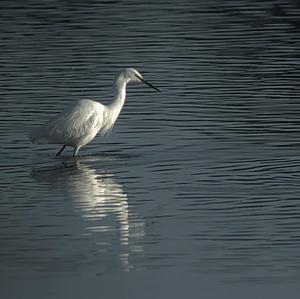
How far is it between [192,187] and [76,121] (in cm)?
278

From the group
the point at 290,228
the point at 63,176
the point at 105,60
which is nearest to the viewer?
the point at 290,228

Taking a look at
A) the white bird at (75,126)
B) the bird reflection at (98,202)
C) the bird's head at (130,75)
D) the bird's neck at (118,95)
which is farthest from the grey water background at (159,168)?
the bird's head at (130,75)

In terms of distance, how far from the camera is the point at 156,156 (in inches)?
728

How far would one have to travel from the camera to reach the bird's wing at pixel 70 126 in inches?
736

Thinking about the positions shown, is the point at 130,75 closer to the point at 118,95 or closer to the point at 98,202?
the point at 118,95

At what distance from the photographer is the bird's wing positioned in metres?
18.7

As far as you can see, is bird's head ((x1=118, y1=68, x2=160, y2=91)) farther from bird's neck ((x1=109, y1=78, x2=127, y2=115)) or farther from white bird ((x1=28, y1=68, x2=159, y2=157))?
white bird ((x1=28, y1=68, x2=159, y2=157))

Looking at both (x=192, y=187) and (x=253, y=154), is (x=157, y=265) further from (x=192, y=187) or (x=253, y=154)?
(x=253, y=154)

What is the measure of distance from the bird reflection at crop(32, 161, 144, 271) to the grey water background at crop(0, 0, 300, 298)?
23 mm

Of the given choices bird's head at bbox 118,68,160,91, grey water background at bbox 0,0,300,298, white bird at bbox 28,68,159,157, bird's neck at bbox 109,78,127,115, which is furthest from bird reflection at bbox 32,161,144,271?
bird's head at bbox 118,68,160,91

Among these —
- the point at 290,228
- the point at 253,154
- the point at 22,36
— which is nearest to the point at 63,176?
the point at 253,154

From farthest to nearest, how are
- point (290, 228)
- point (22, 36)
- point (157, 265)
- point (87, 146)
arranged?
1. point (22, 36)
2. point (87, 146)
3. point (290, 228)
4. point (157, 265)

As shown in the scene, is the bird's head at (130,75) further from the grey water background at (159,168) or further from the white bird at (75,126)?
the grey water background at (159,168)

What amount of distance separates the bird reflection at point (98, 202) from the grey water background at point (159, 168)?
0.9 inches
